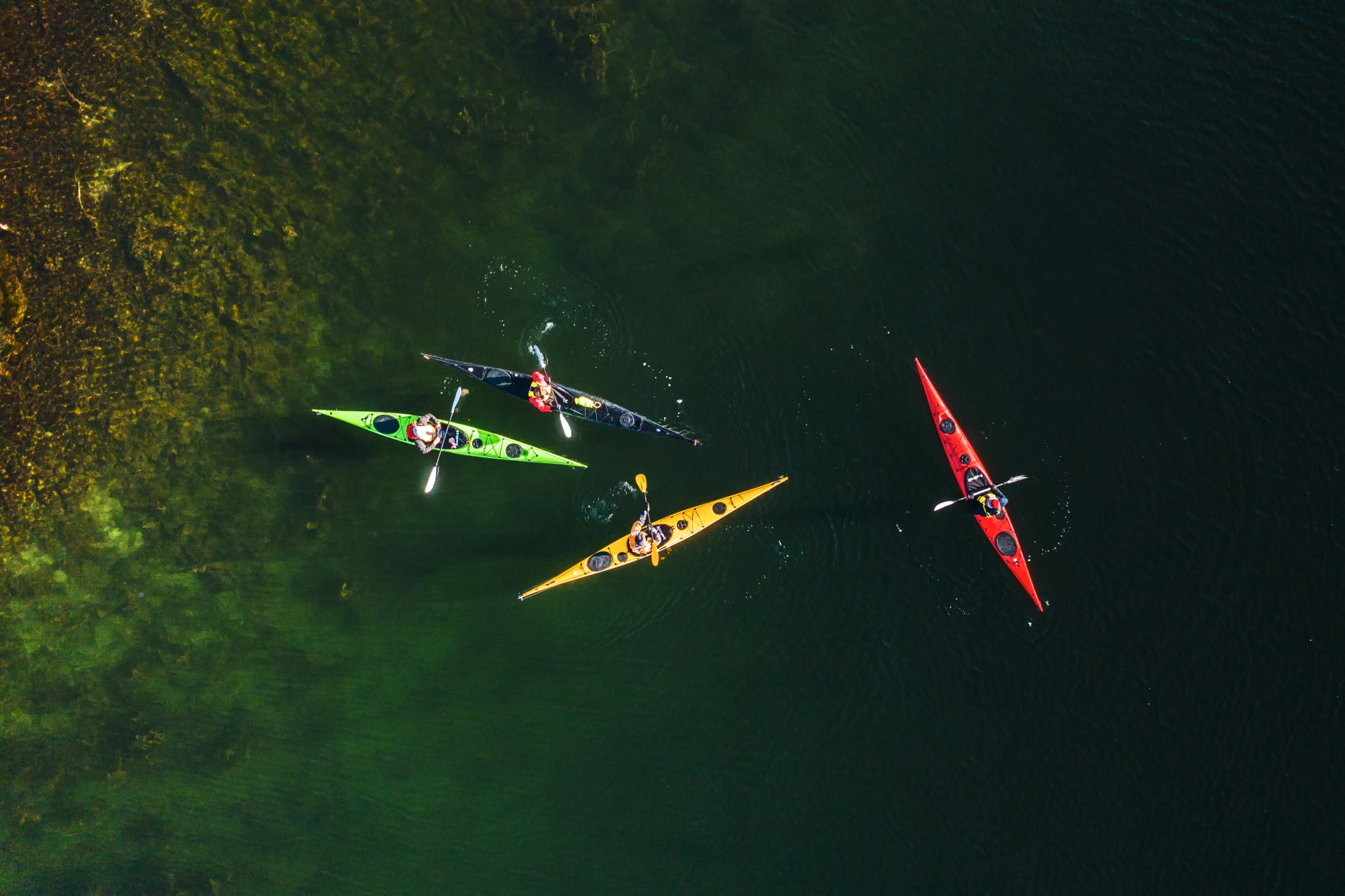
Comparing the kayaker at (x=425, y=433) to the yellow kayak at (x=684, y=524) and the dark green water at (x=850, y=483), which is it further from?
the yellow kayak at (x=684, y=524)

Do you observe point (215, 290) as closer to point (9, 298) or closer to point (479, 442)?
point (9, 298)

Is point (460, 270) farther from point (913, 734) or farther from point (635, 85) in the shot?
point (913, 734)

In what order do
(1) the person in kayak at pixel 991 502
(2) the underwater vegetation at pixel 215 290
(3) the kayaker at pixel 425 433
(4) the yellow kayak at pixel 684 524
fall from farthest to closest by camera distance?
(2) the underwater vegetation at pixel 215 290 → (3) the kayaker at pixel 425 433 → (4) the yellow kayak at pixel 684 524 → (1) the person in kayak at pixel 991 502

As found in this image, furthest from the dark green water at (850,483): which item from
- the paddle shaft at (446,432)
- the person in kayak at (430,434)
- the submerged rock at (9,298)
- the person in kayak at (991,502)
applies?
the submerged rock at (9,298)

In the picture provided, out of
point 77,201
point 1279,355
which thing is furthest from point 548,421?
point 1279,355

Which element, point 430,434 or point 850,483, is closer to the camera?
point 850,483

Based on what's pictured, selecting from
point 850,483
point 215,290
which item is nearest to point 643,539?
point 850,483
